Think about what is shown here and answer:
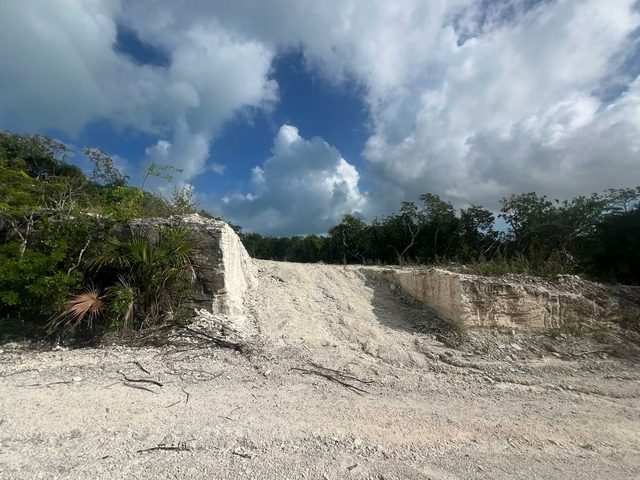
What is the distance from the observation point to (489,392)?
211 inches

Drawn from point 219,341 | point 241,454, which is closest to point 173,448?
point 241,454

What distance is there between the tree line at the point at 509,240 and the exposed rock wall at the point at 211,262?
6.54 meters

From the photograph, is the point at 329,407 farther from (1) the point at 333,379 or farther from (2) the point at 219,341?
(2) the point at 219,341

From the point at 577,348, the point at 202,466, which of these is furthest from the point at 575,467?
the point at 577,348

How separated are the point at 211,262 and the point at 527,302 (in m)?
7.39

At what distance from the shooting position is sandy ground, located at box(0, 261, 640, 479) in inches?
130

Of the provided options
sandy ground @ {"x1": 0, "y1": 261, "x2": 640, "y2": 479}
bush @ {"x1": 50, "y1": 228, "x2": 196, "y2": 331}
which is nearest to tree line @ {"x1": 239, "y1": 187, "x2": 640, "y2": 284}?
sandy ground @ {"x1": 0, "y1": 261, "x2": 640, "y2": 479}

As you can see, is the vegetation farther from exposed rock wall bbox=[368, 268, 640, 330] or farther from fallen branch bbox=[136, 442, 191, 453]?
exposed rock wall bbox=[368, 268, 640, 330]

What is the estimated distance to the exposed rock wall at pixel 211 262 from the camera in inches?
288

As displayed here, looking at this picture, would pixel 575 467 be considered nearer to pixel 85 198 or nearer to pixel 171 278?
pixel 171 278

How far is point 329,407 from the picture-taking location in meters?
4.46

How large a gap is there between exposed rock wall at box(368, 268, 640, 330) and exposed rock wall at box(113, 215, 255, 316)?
4.96 m

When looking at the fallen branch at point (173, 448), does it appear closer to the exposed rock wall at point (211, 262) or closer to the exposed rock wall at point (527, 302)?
the exposed rock wall at point (211, 262)

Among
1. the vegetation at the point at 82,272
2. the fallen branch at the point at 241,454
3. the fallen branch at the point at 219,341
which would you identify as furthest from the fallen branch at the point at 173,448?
the vegetation at the point at 82,272
